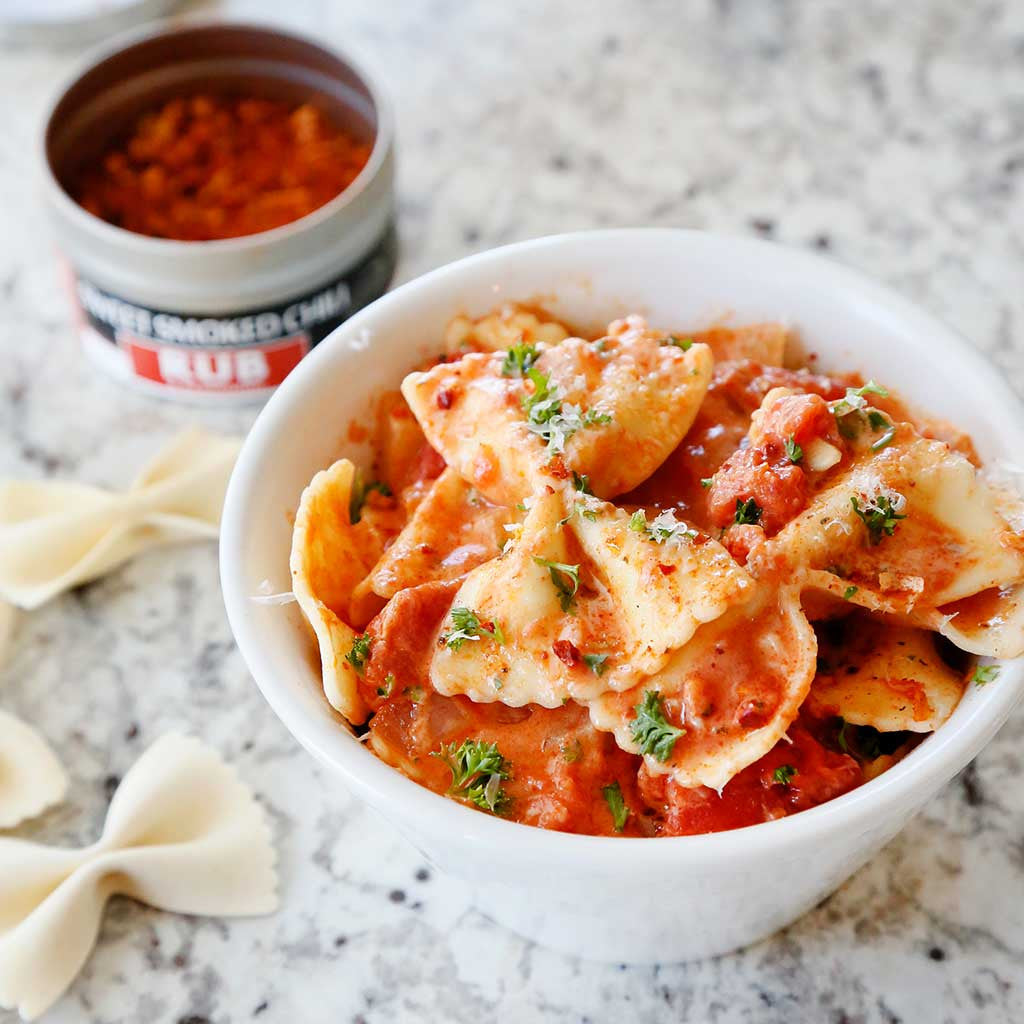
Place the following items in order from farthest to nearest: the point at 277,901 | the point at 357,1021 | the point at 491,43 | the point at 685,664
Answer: the point at 491,43, the point at 277,901, the point at 357,1021, the point at 685,664

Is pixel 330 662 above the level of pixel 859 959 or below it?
above

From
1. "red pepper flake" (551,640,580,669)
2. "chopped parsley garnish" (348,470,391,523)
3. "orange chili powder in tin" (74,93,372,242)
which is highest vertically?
"red pepper flake" (551,640,580,669)

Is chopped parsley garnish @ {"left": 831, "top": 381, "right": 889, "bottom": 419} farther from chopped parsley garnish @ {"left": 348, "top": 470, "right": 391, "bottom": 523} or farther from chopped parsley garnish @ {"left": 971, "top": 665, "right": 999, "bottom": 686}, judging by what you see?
chopped parsley garnish @ {"left": 348, "top": 470, "right": 391, "bottom": 523}

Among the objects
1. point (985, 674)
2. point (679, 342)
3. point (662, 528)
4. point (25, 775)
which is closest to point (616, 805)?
point (662, 528)

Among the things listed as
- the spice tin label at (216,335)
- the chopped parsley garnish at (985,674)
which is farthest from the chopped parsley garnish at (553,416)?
the spice tin label at (216,335)

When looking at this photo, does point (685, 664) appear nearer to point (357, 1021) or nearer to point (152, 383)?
point (357, 1021)

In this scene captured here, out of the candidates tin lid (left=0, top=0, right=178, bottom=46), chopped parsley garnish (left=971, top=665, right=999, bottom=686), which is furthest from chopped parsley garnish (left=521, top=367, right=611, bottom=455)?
tin lid (left=0, top=0, right=178, bottom=46)

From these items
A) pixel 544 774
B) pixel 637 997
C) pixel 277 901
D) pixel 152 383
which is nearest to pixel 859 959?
pixel 637 997
